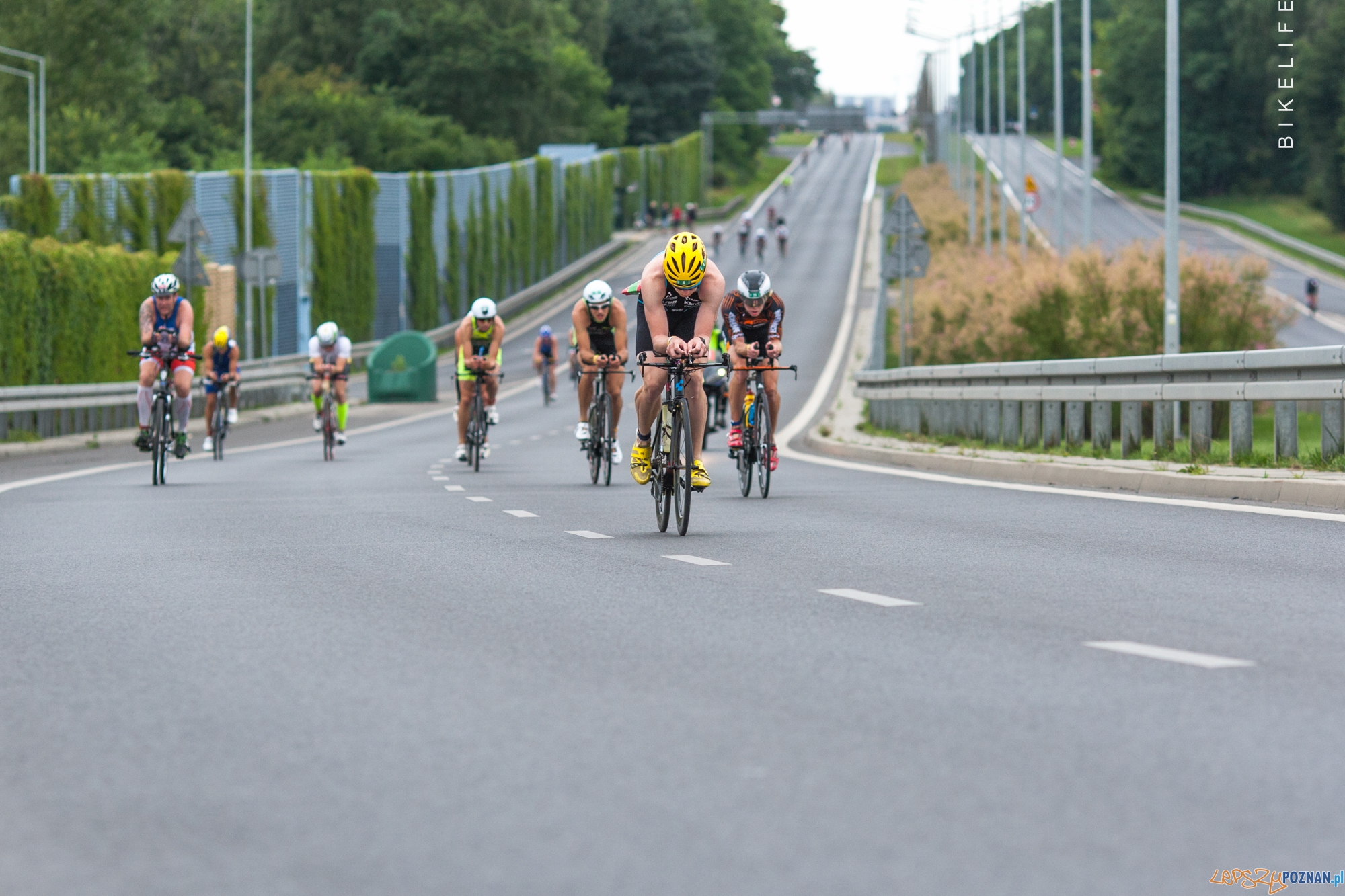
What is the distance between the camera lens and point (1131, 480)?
16.6m

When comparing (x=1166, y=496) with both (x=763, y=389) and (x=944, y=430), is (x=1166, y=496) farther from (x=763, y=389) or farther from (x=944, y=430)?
(x=944, y=430)

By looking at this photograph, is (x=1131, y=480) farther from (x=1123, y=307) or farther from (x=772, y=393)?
(x=1123, y=307)

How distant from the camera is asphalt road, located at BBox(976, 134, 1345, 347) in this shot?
65062mm

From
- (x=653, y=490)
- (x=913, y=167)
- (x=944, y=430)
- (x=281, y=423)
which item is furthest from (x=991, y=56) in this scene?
(x=653, y=490)

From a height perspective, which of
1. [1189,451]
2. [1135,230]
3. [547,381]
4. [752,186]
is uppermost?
[752,186]

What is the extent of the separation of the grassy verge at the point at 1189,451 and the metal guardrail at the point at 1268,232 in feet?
228

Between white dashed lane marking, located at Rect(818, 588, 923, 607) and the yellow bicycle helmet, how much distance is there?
3758 millimetres

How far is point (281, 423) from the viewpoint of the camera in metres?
40.7

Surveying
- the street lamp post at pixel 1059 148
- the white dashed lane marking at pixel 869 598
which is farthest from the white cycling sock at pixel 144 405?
the street lamp post at pixel 1059 148

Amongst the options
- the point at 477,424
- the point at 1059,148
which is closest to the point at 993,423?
the point at 477,424

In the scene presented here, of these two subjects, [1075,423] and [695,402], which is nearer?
[695,402]

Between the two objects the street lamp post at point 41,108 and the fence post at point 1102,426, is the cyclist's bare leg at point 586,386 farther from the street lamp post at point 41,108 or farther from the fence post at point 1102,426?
the street lamp post at point 41,108

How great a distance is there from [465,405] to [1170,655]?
15357 mm

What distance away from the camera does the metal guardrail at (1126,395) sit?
15.0 m
